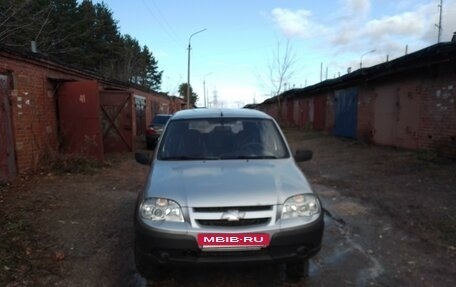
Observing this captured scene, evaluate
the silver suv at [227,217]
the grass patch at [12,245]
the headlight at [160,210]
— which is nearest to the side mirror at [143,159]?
the silver suv at [227,217]

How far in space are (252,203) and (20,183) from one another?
688cm

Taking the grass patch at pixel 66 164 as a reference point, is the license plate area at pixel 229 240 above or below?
above

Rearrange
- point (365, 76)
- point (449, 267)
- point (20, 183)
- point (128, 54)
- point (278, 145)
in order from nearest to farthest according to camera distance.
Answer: point (449, 267), point (278, 145), point (20, 183), point (365, 76), point (128, 54)

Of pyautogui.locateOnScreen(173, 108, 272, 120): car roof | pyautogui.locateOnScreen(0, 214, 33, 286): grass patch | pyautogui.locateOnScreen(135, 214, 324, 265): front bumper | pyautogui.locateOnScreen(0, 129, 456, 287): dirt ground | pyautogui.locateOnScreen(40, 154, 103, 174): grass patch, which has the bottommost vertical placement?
pyautogui.locateOnScreen(0, 129, 456, 287): dirt ground

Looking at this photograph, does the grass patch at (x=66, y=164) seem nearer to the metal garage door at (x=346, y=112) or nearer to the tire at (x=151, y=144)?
the tire at (x=151, y=144)

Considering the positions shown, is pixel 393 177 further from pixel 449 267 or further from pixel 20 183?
pixel 20 183

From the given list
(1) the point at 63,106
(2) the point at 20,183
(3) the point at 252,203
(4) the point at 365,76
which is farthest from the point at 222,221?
(4) the point at 365,76

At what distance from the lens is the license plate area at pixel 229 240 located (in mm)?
3531

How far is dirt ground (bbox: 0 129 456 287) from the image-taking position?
14.3 feet

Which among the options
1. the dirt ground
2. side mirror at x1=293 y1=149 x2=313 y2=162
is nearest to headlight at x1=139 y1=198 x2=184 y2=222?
the dirt ground

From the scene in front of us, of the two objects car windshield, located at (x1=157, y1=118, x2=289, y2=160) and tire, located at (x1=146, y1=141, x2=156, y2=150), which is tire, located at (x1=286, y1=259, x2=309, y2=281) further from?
tire, located at (x1=146, y1=141, x2=156, y2=150)

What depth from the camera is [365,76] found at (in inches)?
675

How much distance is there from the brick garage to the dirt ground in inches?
25.1

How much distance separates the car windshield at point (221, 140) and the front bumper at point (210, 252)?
118cm
